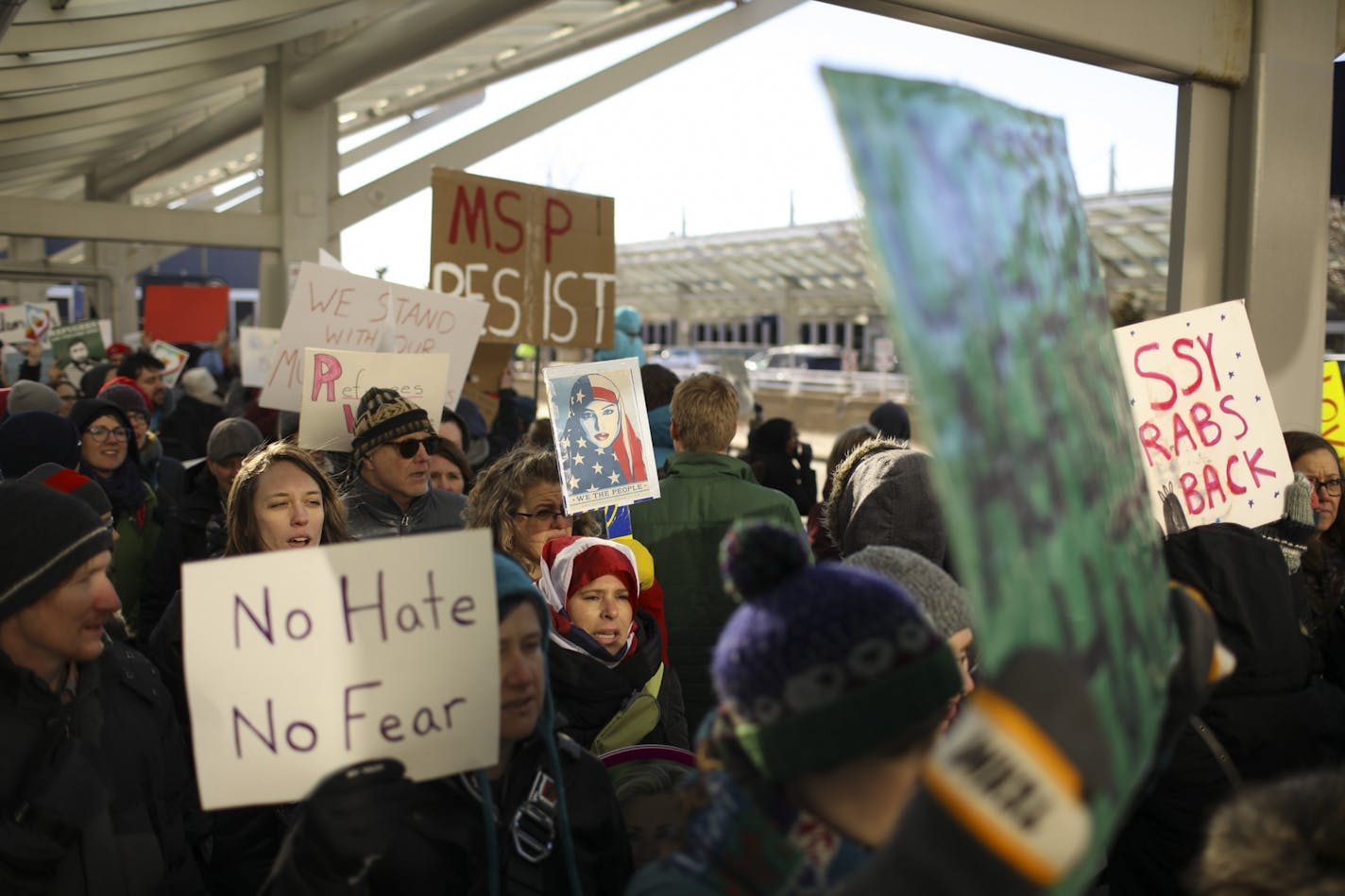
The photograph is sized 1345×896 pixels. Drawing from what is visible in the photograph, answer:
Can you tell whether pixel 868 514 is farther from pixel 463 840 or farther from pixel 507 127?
pixel 507 127

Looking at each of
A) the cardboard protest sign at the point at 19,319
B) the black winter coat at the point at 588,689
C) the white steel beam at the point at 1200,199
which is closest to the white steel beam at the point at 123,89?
the cardboard protest sign at the point at 19,319

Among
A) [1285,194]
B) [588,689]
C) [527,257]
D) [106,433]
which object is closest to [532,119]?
[527,257]

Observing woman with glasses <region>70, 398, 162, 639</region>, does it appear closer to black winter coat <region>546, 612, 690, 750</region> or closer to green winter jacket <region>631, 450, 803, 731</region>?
green winter jacket <region>631, 450, 803, 731</region>

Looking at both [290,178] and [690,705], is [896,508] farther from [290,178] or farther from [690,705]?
[290,178]

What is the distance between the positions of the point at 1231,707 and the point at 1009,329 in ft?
6.68

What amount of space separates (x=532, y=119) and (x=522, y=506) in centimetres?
1275

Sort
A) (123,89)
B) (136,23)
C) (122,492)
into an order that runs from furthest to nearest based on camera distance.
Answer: (123,89)
(136,23)
(122,492)

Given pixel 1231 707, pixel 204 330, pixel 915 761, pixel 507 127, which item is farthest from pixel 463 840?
pixel 204 330

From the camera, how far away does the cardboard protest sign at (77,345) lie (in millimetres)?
11984

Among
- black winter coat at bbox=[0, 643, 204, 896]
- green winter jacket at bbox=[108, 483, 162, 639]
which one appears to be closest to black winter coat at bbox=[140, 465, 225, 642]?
green winter jacket at bbox=[108, 483, 162, 639]

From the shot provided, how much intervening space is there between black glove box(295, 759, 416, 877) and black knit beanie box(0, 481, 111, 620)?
81 centimetres

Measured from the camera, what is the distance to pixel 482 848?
200 cm

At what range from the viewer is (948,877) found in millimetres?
886

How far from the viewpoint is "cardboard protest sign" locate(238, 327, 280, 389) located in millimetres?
9195
